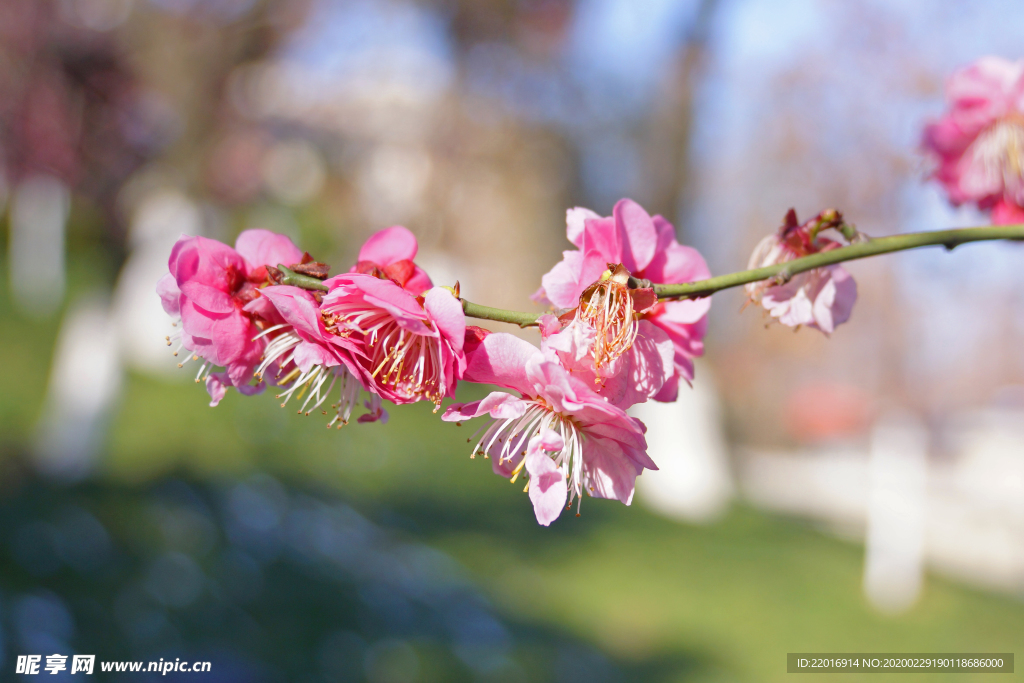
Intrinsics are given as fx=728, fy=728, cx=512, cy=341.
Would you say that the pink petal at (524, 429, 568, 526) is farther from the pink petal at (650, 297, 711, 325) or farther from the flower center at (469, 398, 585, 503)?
the pink petal at (650, 297, 711, 325)

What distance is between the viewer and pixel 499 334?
26.8 inches

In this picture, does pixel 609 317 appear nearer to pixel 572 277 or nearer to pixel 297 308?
pixel 572 277

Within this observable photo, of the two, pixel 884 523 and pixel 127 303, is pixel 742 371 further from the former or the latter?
pixel 127 303

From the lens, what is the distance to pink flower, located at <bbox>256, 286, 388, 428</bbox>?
678 millimetres

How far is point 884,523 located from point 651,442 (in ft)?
7.89

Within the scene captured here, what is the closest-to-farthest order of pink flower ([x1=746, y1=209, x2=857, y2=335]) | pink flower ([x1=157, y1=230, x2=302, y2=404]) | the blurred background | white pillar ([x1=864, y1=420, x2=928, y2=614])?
pink flower ([x1=157, y1=230, x2=302, y2=404])
pink flower ([x1=746, y1=209, x2=857, y2=335])
the blurred background
white pillar ([x1=864, y1=420, x2=928, y2=614])

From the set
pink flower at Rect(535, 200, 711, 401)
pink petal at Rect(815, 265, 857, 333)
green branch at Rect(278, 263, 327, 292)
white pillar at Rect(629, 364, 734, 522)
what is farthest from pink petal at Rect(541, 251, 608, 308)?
white pillar at Rect(629, 364, 734, 522)

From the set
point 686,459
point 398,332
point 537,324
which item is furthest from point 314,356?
point 686,459

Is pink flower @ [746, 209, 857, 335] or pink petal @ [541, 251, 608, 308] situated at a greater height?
pink flower @ [746, 209, 857, 335]

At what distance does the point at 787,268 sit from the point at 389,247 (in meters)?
0.41

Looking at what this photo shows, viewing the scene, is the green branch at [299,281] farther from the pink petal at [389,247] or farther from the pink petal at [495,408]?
the pink petal at [495,408]

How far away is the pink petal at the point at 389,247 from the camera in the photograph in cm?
74

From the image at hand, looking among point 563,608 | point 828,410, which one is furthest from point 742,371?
point 563,608

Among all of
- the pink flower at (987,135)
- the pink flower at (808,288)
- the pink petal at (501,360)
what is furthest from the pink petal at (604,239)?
the pink flower at (987,135)
